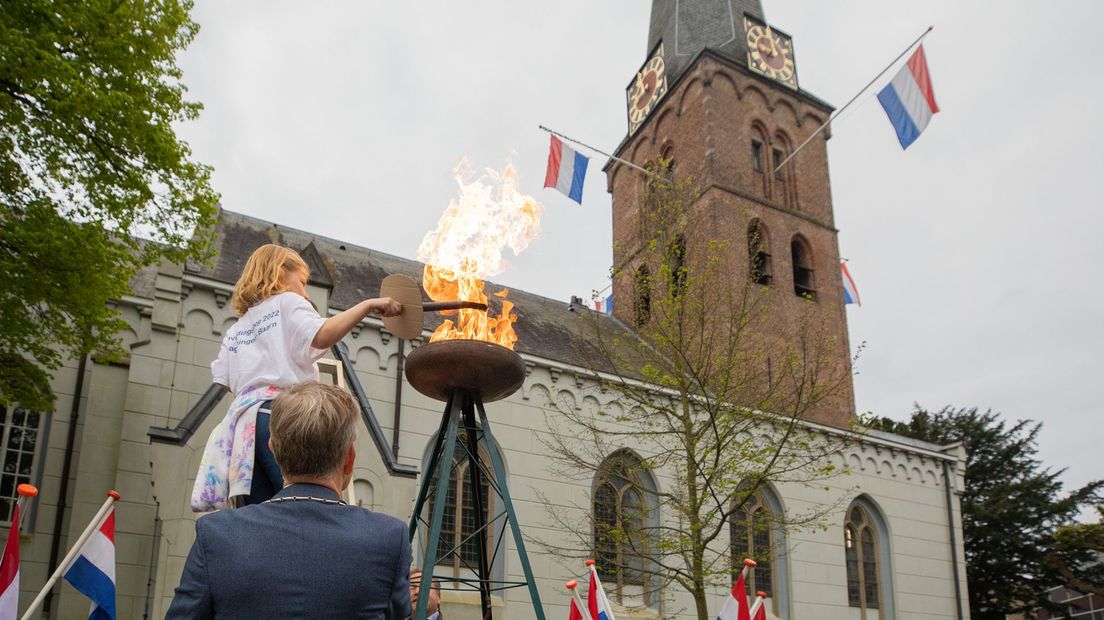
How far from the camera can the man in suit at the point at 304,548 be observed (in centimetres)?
241

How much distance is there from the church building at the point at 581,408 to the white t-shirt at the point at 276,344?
1951 mm

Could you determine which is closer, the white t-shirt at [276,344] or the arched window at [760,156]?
the white t-shirt at [276,344]

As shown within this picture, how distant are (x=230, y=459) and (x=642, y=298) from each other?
14.7 metres

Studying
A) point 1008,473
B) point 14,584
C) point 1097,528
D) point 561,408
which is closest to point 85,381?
point 561,408

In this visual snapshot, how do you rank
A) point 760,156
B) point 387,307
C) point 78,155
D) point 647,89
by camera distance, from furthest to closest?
Result: point 647,89, point 760,156, point 78,155, point 387,307

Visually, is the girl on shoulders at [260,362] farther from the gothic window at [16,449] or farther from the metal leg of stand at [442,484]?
the gothic window at [16,449]

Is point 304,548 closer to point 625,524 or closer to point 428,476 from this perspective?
point 428,476

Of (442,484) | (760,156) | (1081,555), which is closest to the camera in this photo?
(442,484)

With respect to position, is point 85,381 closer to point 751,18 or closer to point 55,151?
point 55,151

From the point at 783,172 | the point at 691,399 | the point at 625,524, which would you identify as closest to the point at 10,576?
the point at 691,399

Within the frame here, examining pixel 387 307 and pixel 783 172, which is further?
pixel 783 172

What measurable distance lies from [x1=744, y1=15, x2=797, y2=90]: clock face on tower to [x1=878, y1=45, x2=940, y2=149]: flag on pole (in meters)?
8.86

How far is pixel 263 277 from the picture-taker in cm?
430

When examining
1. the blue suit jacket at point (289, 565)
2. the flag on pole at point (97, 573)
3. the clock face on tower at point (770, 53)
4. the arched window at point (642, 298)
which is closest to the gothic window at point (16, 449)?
the flag on pole at point (97, 573)
